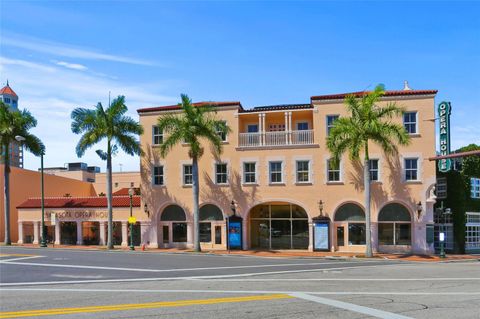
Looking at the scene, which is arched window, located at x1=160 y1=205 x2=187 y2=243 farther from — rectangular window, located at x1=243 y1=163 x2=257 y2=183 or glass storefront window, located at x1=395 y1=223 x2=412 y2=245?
glass storefront window, located at x1=395 y1=223 x2=412 y2=245

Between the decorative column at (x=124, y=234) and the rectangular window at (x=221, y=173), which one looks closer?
the rectangular window at (x=221, y=173)

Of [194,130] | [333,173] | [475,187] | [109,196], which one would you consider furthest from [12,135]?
[475,187]

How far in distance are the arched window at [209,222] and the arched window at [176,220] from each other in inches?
54.0

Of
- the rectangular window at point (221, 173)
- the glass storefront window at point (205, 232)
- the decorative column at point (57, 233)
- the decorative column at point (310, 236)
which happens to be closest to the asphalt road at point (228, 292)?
the decorative column at point (310, 236)

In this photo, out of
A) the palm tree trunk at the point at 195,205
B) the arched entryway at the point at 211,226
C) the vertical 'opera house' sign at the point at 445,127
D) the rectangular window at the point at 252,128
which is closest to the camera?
the vertical 'opera house' sign at the point at 445,127

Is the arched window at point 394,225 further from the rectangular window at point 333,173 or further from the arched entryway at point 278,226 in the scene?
the arched entryway at point 278,226

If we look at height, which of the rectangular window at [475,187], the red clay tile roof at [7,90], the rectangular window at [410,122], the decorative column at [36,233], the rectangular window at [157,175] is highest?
the red clay tile roof at [7,90]

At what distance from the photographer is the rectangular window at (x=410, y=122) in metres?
35.6

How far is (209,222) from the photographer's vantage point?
38.7m

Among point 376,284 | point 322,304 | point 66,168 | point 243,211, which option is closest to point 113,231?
point 243,211

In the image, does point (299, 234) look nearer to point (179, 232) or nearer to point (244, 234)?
point (244, 234)

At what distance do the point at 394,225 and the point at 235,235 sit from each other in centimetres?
1108

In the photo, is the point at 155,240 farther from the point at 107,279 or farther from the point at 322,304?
the point at 322,304

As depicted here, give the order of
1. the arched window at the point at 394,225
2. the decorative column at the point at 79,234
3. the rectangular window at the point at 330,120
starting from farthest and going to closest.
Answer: the decorative column at the point at 79,234 → the rectangular window at the point at 330,120 → the arched window at the point at 394,225
